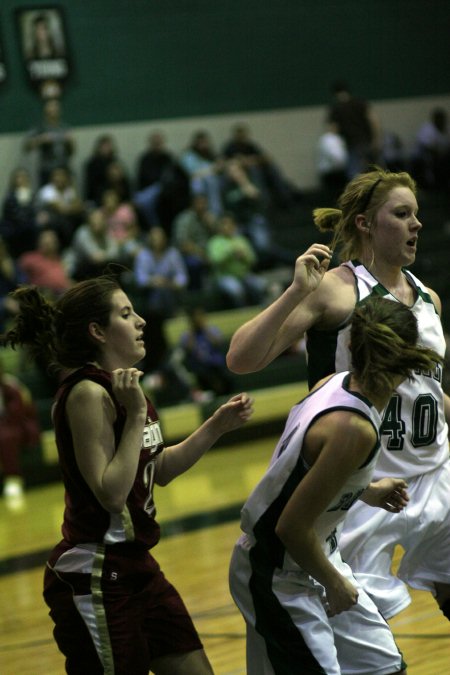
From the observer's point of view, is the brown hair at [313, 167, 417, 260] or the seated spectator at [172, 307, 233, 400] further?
the seated spectator at [172, 307, 233, 400]

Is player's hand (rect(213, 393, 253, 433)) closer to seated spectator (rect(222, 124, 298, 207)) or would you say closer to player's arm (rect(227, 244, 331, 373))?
player's arm (rect(227, 244, 331, 373))

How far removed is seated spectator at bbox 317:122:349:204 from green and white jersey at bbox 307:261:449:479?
36.6 feet

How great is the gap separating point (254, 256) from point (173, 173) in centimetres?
137

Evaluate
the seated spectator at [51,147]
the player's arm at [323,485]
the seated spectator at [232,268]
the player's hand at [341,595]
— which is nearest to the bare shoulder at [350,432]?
the player's arm at [323,485]

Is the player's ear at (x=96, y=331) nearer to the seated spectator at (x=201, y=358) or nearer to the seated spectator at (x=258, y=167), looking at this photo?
the seated spectator at (x=201, y=358)

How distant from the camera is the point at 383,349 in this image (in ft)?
8.87

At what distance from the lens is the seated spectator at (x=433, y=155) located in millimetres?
15891

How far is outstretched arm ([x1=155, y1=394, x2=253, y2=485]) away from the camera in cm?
313

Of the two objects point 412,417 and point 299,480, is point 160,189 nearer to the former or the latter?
point 412,417

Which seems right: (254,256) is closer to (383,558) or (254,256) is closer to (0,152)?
(0,152)

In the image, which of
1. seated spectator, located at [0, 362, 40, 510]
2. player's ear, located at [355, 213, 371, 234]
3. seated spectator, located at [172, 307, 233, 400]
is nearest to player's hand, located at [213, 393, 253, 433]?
player's ear, located at [355, 213, 371, 234]

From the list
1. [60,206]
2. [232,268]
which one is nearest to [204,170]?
[232,268]

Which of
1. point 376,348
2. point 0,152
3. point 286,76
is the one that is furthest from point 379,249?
point 286,76

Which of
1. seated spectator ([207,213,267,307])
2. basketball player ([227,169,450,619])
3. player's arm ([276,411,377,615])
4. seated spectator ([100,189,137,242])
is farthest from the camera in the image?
seated spectator ([207,213,267,307])
